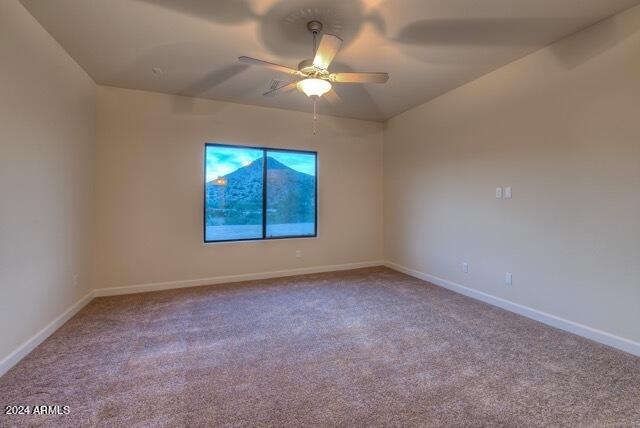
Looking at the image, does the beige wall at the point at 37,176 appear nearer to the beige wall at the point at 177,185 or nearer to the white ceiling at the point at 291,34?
the white ceiling at the point at 291,34

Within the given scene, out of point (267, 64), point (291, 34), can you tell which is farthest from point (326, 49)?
point (291, 34)

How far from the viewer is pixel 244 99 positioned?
4227mm

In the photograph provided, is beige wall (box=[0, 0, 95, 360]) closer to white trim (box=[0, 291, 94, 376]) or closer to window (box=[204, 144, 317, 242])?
white trim (box=[0, 291, 94, 376])

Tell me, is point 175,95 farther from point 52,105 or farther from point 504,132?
point 504,132

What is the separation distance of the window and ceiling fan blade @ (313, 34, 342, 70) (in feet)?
8.04

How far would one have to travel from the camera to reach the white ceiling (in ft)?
7.47

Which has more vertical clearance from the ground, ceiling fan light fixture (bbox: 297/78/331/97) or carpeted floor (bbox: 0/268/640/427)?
ceiling fan light fixture (bbox: 297/78/331/97)

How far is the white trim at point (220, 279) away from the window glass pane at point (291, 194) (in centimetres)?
63

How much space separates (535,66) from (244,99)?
3573 millimetres

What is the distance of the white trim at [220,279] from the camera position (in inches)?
151

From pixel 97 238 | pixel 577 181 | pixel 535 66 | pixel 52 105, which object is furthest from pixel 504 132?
pixel 97 238

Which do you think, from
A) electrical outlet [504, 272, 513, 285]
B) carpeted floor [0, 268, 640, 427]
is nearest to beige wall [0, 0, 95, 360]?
carpeted floor [0, 268, 640, 427]

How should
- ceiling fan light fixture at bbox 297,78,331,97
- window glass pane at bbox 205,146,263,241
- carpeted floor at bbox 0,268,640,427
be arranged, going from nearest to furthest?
carpeted floor at bbox 0,268,640,427, ceiling fan light fixture at bbox 297,78,331,97, window glass pane at bbox 205,146,263,241

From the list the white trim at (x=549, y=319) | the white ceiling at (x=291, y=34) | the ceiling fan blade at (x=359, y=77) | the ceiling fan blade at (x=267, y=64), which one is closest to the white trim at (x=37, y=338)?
the white ceiling at (x=291, y=34)
